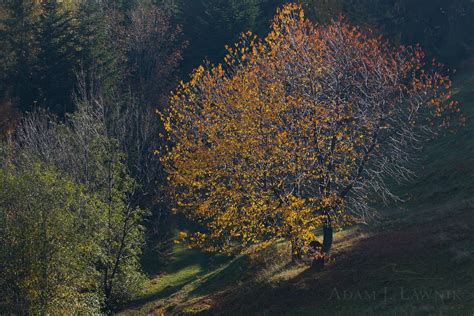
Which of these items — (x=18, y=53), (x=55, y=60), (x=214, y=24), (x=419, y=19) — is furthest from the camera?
(x=214, y=24)

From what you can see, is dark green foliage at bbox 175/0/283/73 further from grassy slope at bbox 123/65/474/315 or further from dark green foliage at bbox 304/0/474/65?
grassy slope at bbox 123/65/474/315

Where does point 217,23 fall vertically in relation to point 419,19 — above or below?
above

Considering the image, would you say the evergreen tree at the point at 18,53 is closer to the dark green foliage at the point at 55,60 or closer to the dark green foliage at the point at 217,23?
the dark green foliage at the point at 55,60

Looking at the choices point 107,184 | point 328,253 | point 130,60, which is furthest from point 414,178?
point 130,60

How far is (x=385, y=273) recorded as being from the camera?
2239cm

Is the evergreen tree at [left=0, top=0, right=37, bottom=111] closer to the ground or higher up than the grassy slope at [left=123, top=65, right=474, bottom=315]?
higher up

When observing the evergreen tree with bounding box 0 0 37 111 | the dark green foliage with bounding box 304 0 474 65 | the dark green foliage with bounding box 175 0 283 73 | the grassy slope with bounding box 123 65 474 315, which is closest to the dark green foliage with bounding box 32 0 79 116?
the evergreen tree with bounding box 0 0 37 111

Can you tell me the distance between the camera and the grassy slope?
20.1m

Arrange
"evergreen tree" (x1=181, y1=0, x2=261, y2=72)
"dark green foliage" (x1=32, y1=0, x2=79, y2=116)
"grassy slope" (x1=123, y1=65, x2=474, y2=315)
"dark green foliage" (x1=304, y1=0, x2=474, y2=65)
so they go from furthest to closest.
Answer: "evergreen tree" (x1=181, y1=0, x2=261, y2=72)
"dark green foliage" (x1=304, y1=0, x2=474, y2=65)
"dark green foliage" (x1=32, y1=0, x2=79, y2=116)
"grassy slope" (x1=123, y1=65, x2=474, y2=315)

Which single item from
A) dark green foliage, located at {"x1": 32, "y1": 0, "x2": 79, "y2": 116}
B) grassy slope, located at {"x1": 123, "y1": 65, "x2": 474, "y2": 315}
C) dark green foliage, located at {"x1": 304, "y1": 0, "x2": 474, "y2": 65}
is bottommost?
grassy slope, located at {"x1": 123, "y1": 65, "x2": 474, "y2": 315}

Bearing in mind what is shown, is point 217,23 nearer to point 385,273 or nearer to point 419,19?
point 419,19

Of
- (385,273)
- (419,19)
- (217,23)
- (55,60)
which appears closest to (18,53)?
(55,60)

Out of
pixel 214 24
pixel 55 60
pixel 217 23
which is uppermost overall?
pixel 214 24

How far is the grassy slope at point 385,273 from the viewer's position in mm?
20141
